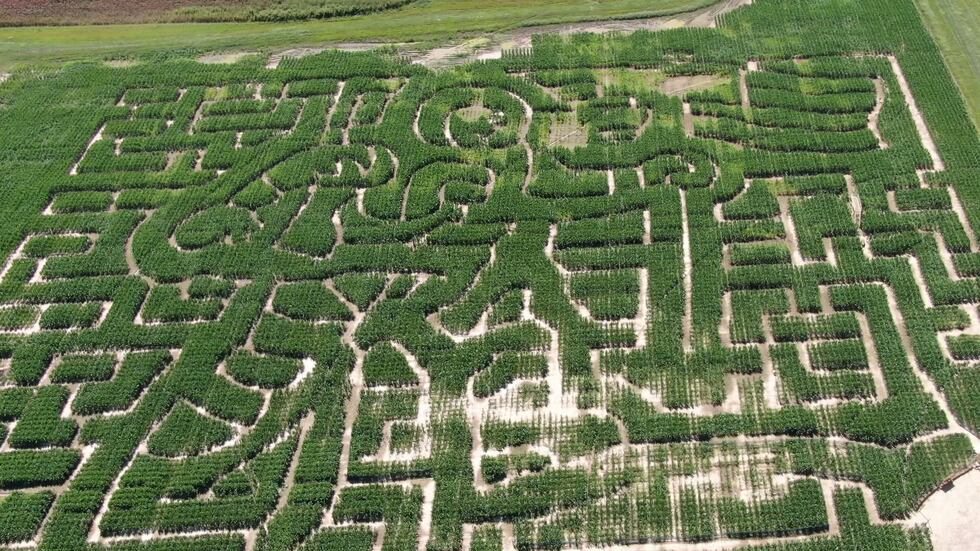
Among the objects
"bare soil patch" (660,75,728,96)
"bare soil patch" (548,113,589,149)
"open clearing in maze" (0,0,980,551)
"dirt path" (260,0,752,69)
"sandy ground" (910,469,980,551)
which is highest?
"dirt path" (260,0,752,69)

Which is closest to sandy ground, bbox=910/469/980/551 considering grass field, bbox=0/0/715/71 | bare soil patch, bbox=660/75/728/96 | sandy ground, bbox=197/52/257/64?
bare soil patch, bbox=660/75/728/96

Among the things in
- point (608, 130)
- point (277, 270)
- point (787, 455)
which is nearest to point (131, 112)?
point (277, 270)

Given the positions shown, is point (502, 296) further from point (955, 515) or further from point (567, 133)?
point (955, 515)

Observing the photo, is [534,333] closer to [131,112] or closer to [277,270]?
[277,270]

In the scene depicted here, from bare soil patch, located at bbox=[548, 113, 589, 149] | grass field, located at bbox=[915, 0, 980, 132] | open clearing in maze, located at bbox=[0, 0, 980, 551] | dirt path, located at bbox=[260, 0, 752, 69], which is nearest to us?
open clearing in maze, located at bbox=[0, 0, 980, 551]

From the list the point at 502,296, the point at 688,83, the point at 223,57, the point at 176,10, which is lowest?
the point at 502,296

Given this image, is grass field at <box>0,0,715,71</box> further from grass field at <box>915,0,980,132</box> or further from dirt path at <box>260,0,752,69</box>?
grass field at <box>915,0,980,132</box>

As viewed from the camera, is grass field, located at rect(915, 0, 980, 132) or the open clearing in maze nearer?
the open clearing in maze

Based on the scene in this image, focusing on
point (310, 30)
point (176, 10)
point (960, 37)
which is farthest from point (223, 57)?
point (960, 37)
